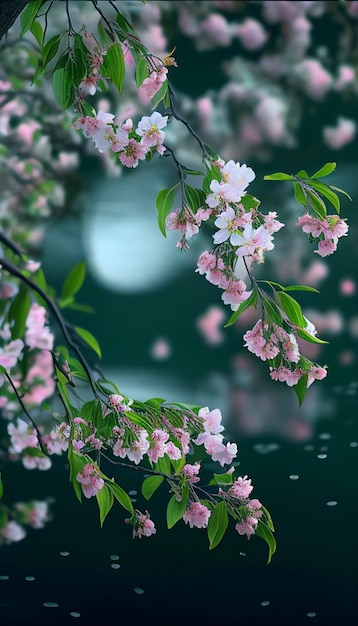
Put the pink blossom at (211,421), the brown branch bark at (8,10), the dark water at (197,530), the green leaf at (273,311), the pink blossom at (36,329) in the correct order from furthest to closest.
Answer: the dark water at (197,530)
the pink blossom at (36,329)
the pink blossom at (211,421)
the green leaf at (273,311)
the brown branch bark at (8,10)

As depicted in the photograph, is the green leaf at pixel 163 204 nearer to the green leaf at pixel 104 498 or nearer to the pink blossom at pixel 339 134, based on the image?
the green leaf at pixel 104 498

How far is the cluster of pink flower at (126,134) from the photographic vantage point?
88 centimetres

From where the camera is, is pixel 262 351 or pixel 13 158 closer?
pixel 262 351

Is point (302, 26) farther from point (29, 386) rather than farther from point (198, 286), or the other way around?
point (29, 386)

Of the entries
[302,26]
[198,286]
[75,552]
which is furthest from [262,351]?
[302,26]

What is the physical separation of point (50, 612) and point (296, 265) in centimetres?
101

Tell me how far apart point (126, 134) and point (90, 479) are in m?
0.38

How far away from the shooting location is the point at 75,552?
76.1 inches

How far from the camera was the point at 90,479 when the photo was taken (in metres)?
0.91

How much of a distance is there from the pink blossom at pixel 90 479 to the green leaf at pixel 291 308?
0.88ft

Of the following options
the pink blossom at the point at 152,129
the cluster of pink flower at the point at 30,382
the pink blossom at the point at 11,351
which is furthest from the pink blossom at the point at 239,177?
the cluster of pink flower at the point at 30,382

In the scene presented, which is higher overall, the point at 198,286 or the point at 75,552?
the point at 198,286

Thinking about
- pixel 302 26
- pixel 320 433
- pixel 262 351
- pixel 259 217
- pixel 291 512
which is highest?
pixel 302 26

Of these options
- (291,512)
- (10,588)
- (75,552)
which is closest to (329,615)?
(291,512)
